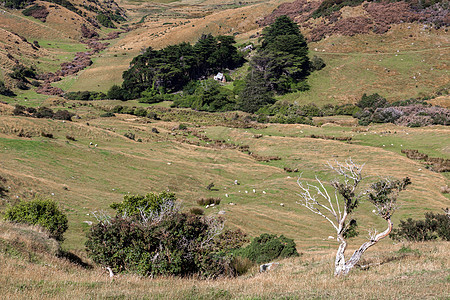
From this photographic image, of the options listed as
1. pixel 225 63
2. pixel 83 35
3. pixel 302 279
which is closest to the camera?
pixel 302 279

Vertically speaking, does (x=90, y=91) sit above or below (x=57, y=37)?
below

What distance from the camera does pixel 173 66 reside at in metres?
87.6

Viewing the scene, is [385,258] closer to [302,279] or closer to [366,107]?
[302,279]

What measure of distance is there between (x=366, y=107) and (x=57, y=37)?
11016cm

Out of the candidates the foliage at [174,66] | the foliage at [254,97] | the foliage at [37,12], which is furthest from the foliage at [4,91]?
the foliage at [37,12]

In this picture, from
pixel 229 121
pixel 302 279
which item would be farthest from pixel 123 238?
pixel 229 121

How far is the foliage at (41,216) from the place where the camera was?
16.3 meters

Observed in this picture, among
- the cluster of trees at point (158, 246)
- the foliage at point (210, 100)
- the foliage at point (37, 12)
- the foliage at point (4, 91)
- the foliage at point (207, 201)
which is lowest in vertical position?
the foliage at point (210, 100)

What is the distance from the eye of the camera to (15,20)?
120 metres

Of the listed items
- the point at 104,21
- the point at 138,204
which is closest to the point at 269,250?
the point at 138,204

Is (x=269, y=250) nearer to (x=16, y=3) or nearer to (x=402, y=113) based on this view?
(x=402, y=113)

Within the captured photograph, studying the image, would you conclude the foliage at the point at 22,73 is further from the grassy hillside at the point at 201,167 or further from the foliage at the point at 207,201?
the foliage at the point at 207,201

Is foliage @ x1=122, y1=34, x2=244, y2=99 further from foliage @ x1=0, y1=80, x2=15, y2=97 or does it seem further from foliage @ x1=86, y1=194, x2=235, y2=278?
foliage @ x1=86, y1=194, x2=235, y2=278

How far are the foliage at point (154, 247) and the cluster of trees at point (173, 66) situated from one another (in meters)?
75.0
